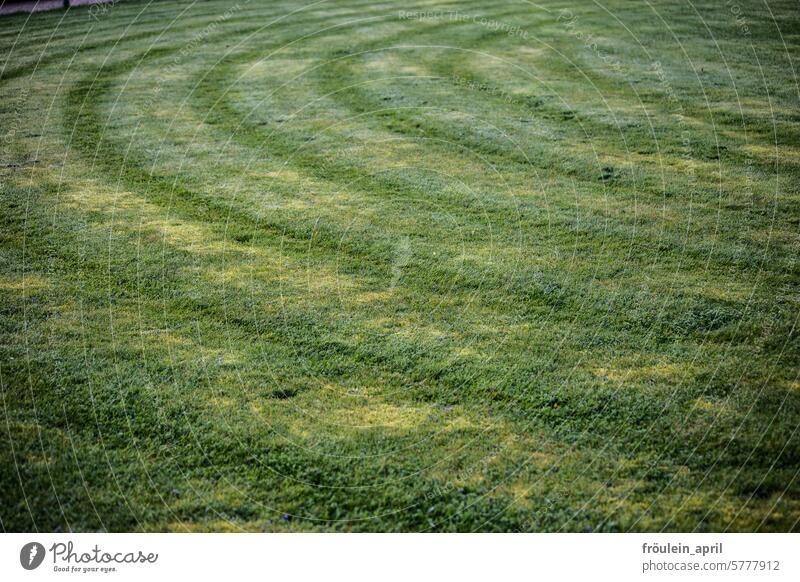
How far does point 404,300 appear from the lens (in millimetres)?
8547

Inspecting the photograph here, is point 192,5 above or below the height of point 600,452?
above

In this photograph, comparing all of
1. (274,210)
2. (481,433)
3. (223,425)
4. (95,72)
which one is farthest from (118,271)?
(95,72)

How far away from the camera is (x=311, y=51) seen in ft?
60.4

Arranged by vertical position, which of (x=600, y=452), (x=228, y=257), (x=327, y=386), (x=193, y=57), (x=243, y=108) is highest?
(x=193, y=57)

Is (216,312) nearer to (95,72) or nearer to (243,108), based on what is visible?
(243,108)

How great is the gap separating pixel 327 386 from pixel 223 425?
1.05m
